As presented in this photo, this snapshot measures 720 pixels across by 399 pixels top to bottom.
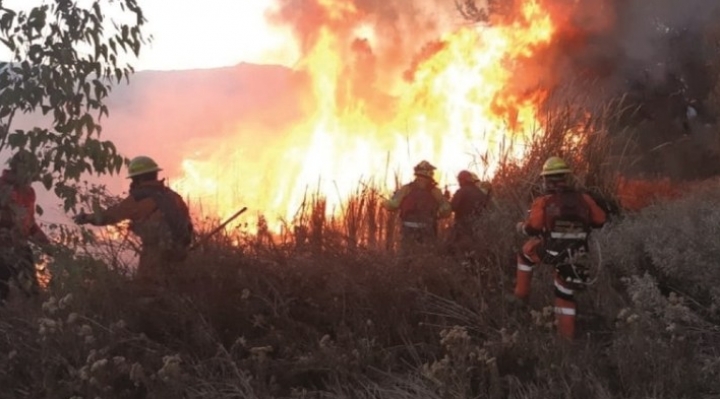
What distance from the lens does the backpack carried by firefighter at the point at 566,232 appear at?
5715 millimetres

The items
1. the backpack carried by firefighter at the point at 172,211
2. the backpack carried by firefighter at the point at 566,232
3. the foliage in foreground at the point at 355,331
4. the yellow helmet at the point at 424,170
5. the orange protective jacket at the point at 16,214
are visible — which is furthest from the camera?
the yellow helmet at the point at 424,170

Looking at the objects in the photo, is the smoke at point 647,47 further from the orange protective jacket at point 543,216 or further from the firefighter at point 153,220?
the firefighter at point 153,220

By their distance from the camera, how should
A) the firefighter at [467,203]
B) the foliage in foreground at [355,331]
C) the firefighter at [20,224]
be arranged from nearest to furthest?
the firefighter at [20,224]
the foliage in foreground at [355,331]
the firefighter at [467,203]

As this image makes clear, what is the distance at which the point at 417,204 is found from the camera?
8305mm

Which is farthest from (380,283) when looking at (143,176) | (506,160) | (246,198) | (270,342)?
(246,198)

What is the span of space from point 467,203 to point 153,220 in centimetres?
388

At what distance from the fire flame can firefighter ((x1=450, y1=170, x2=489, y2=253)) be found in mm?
1823

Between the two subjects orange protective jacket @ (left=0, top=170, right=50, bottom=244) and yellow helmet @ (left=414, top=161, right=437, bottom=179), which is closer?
orange protective jacket @ (left=0, top=170, right=50, bottom=244)

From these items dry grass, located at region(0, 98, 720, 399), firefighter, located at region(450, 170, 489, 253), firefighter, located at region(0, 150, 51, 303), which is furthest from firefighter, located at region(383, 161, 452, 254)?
firefighter, located at region(0, 150, 51, 303)

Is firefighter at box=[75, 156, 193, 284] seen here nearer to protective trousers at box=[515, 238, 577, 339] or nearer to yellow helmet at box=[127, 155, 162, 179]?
yellow helmet at box=[127, 155, 162, 179]

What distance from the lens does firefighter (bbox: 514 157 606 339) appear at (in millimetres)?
5750

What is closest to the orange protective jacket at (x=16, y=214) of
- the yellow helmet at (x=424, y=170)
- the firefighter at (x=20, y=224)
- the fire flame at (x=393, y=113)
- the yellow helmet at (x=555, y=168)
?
the firefighter at (x=20, y=224)

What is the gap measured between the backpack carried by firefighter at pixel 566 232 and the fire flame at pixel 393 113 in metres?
4.81

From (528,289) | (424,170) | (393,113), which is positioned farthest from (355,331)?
(393,113)
